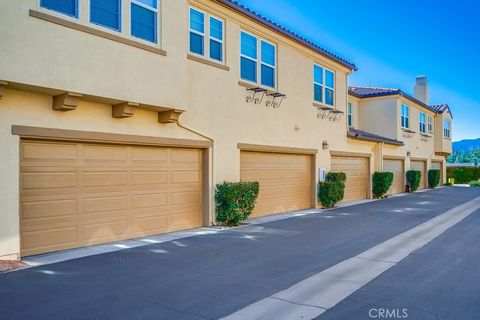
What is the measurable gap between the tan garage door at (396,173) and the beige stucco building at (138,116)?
430 inches

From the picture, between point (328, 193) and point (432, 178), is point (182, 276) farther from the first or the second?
point (432, 178)

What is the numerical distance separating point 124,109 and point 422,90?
30610 millimetres

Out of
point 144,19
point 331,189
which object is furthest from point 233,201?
point 331,189

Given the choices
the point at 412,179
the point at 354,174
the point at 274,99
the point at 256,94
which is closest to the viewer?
the point at 256,94

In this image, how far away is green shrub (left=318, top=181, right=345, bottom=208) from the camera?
16266 mm

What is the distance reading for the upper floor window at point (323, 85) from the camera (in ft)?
54.7

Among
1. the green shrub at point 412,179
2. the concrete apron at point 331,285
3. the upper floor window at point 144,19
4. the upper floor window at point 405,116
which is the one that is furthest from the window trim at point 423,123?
the upper floor window at point 144,19

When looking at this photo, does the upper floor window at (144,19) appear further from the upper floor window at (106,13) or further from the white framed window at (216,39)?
the white framed window at (216,39)

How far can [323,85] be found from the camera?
56.3 feet

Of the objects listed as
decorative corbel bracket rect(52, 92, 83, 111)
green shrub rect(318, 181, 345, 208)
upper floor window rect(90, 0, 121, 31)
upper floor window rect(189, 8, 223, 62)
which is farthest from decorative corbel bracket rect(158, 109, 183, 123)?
green shrub rect(318, 181, 345, 208)

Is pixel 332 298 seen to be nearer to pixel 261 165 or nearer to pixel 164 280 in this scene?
pixel 164 280

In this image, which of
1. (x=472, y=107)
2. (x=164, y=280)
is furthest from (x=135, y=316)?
(x=472, y=107)

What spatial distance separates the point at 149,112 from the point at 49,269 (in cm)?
436

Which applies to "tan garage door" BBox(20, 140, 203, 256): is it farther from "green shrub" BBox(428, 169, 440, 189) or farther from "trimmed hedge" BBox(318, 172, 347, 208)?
"green shrub" BBox(428, 169, 440, 189)
